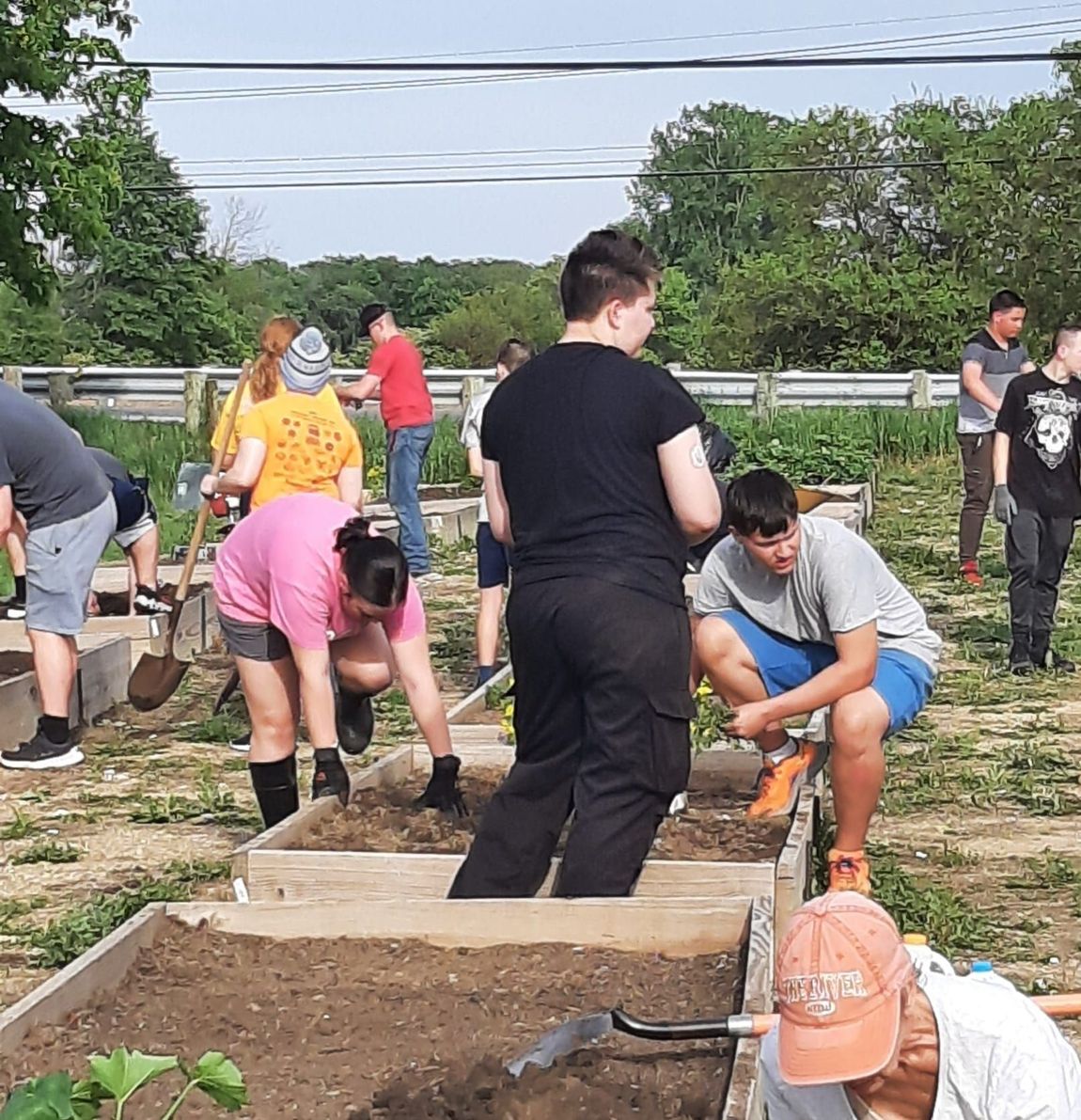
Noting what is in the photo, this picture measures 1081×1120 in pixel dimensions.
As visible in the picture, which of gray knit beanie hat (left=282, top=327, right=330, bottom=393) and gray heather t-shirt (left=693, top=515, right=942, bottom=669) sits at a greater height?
gray knit beanie hat (left=282, top=327, right=330, bottom=393)

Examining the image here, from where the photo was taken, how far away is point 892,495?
63.5ft

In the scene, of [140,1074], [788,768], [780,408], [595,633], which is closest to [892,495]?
[780,408]

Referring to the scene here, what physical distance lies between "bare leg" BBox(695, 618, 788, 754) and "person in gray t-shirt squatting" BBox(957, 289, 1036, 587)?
6.34 meters

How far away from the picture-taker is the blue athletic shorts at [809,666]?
17.6 ft

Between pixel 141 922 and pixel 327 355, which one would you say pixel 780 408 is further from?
pixel 141 922

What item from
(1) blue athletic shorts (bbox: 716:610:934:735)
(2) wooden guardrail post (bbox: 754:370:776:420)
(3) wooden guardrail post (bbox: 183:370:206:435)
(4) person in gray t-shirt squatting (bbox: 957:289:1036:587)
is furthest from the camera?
(2) wooden guardrail post (bbox: 754:370:776:420)

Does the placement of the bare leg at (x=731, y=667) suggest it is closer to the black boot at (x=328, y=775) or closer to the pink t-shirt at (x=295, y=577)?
the pink t-shirt at (x=295, y=577)

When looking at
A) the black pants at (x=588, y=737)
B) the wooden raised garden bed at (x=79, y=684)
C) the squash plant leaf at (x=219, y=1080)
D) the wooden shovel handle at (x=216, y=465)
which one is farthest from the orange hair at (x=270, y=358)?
the squash plant leaf at (x=219, y=1080)

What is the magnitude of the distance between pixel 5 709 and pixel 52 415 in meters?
1.24

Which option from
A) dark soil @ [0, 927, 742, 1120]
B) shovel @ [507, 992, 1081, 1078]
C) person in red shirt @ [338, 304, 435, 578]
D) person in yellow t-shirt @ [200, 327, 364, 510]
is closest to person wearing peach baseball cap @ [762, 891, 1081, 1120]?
shovel @ [507, 992, 1081, 1078]

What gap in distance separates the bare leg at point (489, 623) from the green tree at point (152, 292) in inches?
1861

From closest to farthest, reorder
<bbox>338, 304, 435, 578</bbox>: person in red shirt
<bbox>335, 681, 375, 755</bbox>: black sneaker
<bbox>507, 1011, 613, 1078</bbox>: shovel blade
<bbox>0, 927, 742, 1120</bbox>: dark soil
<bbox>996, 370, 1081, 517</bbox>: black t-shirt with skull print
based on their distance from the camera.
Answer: <bbox>0, 927, 742, 1120</bbox>: dark soil < <bbox>507, 1011, 613, 1078</bbox>: shovel blade < <bbox>335, 681, 375, 755</bbox>: black sneaker < <bbox>996, 370, 1081, 517</bbox>: black t-shirt with skull print < <bbox>338, 304, 435, 578</bbox>: person in red shirt

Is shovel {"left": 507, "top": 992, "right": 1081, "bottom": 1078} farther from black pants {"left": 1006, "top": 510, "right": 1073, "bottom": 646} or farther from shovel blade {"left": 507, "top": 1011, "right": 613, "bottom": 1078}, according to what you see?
black pants {"left": 1006, "top": 510, "right": 1073, "bottom": 646}

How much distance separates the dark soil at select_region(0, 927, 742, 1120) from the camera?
350 centimetres
